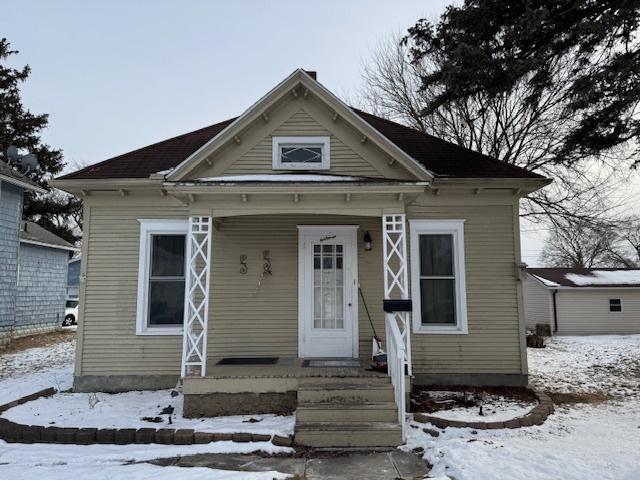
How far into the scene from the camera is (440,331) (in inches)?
305

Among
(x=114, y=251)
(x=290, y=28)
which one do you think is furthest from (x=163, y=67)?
(x=114, y=251)

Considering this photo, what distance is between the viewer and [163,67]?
1309cm

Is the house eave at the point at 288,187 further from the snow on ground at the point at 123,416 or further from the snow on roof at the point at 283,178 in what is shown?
the snow on ground at the point at 123,416

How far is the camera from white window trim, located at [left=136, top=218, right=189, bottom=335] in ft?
25.4

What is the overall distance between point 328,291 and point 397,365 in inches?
97.0

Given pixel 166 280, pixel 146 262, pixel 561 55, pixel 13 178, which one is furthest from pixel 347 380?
pixel 13 178

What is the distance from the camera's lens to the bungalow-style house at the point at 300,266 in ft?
24.1

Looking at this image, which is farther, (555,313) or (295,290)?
(555,313)

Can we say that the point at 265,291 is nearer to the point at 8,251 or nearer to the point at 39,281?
the point at 8,251

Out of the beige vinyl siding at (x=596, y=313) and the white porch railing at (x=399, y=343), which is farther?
the beige vinyl siding at (x=596, y=313)

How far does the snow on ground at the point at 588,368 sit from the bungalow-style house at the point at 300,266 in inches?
69.7

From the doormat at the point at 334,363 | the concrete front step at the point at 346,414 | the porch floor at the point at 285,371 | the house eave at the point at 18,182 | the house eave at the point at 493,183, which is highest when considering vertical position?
the house eave at the point at 18,182

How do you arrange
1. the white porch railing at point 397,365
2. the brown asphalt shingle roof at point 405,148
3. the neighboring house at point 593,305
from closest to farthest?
the white porch railing at point 397,365 < the brown asphalt shingle roof at point 405,148 < the neighboring house at point 593,305

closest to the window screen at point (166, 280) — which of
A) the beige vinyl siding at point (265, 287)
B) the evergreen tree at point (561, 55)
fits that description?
the beige vinyl siding at point (265, 287)
